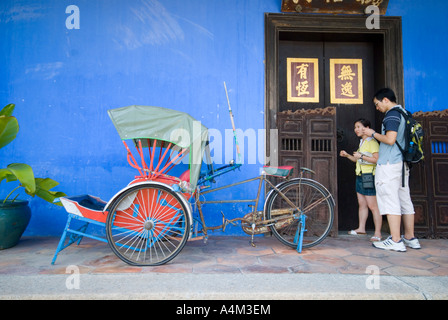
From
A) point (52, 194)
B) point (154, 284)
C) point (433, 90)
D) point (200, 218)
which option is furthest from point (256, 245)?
point (433, 90)

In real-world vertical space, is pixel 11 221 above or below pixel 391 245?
above

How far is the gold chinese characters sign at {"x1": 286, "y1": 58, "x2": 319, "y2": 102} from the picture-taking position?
5156 millimetres

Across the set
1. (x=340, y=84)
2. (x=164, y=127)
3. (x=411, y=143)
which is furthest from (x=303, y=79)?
(x=164, y=127)

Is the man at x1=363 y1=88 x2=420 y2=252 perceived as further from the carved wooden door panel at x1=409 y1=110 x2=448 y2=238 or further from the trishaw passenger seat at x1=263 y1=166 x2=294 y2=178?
the trishaw passenger seat at x1=263 y1=166 x2=294 y2=178

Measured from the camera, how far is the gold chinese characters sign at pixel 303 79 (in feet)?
16.9

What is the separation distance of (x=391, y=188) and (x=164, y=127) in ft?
9.44

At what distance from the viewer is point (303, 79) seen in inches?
204

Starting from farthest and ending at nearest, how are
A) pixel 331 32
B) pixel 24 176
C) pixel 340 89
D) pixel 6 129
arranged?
pixel 340 89 → pixel 331 32 → pixel 6 129 → pixel 24 176

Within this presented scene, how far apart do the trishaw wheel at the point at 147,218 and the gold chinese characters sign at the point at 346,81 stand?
3501 mm

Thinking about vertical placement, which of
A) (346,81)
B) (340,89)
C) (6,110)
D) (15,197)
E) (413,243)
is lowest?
(413,243)

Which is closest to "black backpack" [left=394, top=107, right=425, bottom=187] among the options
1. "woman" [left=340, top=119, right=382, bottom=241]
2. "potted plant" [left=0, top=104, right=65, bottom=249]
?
"woman" [left=340, top=119, right=382, bottom=241]

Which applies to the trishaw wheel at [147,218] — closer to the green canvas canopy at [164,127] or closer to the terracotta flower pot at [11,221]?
the green canvas canopy at [164,127]

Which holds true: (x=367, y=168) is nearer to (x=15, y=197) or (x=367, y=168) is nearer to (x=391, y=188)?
(x=391, y=188)

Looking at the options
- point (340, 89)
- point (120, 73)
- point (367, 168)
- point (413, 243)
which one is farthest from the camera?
point (340, 89)
